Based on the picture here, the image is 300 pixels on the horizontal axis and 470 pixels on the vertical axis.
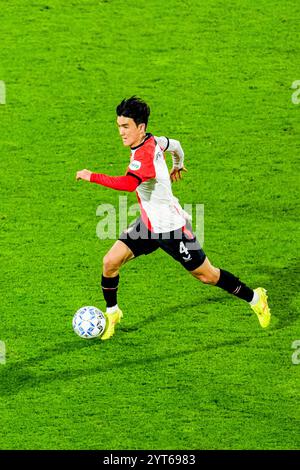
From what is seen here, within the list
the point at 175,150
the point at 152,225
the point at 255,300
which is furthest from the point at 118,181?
the point at 255,300

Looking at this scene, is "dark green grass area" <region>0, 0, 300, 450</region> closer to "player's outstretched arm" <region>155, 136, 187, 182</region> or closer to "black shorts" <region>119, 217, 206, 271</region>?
"black shorts" <region>119, 217, 206, 271</region>

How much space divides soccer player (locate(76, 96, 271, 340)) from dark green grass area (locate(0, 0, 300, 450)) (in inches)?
12.4

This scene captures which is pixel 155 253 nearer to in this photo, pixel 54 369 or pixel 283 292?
pixel 283 292

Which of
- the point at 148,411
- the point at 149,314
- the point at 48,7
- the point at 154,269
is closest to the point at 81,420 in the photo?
the point at 148,411

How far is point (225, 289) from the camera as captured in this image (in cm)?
1118

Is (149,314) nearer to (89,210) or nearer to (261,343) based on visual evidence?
(261,343)

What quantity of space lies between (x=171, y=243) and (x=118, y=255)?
489 mm

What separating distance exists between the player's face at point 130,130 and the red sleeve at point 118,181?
35cm

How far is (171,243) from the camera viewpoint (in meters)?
10.9

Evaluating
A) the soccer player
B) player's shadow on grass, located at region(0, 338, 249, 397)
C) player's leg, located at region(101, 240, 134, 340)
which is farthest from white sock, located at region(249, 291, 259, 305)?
player's leg, located at region(101, 240, 134, 340)

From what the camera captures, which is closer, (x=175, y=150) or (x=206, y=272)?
(x=206, y=272)

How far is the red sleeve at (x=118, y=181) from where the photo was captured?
10.2 meters

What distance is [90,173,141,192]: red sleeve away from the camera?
1020 cm

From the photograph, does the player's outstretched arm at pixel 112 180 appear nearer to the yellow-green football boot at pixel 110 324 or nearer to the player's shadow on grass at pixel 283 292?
the yellow-green football boot at pixel 110 324
